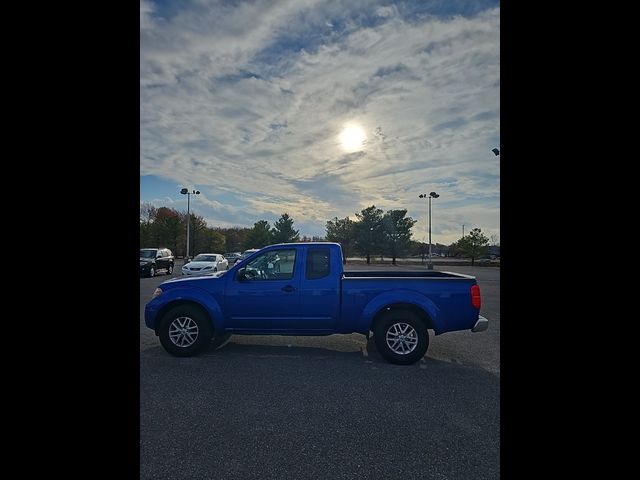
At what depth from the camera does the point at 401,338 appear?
16.9ft

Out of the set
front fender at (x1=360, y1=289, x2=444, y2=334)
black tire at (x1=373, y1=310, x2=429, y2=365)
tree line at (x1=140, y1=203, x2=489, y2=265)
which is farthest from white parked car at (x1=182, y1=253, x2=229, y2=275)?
tree line at (x1=140, y1=203, x2=489, y2=265)

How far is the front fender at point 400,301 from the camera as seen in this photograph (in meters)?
5.19

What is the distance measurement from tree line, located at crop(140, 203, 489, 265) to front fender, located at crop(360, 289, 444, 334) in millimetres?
38203

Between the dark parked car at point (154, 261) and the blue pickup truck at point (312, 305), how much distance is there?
15.1m

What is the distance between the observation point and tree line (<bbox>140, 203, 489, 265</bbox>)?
136 feet

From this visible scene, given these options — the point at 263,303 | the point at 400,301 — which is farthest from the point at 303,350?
the point at 400,301

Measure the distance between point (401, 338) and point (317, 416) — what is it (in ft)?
7.26

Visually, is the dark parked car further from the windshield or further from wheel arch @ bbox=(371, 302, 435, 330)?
wheel arch @ bbox=(371, 302, 435, 330)

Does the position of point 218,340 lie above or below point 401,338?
below

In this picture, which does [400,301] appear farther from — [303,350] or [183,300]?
[183,300]
